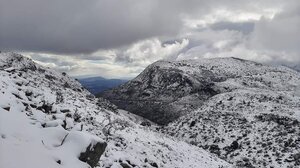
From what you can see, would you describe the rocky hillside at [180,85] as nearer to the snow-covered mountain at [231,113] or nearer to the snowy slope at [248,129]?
the snow-covered mountain at [231,113]

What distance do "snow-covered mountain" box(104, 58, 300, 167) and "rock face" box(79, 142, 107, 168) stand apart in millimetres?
30124

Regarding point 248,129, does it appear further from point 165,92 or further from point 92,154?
point 165,92

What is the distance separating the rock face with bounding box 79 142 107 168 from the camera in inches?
501

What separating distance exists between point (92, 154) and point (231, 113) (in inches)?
1970

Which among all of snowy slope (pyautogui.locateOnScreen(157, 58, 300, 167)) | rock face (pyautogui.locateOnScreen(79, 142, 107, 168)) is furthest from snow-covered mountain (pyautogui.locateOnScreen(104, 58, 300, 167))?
rock face (pyautogui.locateOnScreen(79, 142, 107, 168))

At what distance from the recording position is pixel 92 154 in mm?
13070

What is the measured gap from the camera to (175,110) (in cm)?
9850

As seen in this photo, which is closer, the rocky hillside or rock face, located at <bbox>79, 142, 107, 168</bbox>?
rock face, located at <bbox>79, 142, 107, 168</bbox>

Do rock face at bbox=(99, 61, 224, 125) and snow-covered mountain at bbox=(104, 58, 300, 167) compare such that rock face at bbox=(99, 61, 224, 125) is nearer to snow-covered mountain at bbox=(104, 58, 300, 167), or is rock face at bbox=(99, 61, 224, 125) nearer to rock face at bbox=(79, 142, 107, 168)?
snow-covered mountain at bbox=(104, 58, 300, 167)

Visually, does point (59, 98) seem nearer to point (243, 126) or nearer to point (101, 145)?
point (101, 145)

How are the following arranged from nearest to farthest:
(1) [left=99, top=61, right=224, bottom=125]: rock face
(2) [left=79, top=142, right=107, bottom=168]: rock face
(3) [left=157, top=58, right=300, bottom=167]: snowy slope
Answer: (2) [left=79, top=142, right=107, bottom=168]: rock face, (3) [left=157, top=58, right=300, bottom=167]: snowy slope, (1) [left=99, top=61, right=224, bottom=125]: rock face

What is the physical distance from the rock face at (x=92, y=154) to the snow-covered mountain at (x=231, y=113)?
98.8ft

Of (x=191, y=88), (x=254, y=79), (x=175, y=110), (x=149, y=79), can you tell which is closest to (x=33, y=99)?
(x=175, y=110)

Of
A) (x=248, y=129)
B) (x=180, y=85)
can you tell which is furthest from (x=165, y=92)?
(x=248, y=129)
